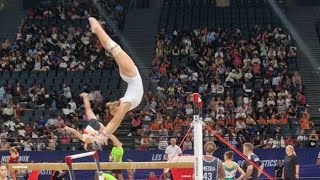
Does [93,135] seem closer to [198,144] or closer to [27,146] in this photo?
[198,144]

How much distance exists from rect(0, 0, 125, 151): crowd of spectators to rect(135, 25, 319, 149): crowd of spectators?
1.98 metres

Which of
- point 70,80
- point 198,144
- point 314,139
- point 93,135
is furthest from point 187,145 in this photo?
point 93,135

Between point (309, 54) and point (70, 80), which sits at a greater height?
point (309, 54)

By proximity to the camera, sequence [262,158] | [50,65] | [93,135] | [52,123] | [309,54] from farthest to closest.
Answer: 1. [309,54]
2. [50,65]
3. [52,123]
4. [262,158]
5. [93,135]

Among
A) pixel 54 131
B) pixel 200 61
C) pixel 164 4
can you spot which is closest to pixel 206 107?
pixel 200 61

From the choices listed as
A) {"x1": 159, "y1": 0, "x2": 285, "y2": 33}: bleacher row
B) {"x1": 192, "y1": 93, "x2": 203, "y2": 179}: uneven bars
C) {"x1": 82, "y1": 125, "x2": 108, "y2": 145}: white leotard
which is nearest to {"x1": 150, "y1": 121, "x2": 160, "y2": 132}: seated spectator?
{"x1": 159, "y1": 0, "x2": 285, "y2": 33}: bleacher row

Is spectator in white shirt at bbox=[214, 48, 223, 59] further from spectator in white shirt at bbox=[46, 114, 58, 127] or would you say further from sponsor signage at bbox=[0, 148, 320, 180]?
spectator in white shirt at bbox=[46, 114, 58, 127]

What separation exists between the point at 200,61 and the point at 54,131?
6154 millimetres

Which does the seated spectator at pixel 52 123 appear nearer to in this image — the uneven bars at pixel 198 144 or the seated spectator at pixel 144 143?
the seated spectator at pixel 144 143

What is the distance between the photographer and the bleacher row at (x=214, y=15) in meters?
28.1

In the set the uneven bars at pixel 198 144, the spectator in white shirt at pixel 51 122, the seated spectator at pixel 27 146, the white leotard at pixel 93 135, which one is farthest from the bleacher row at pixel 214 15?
the white leotard at pixel 93 135

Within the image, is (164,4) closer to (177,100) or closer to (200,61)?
(200,61)

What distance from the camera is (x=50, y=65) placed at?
83.7 feet

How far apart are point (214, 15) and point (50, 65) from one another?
7.66m
